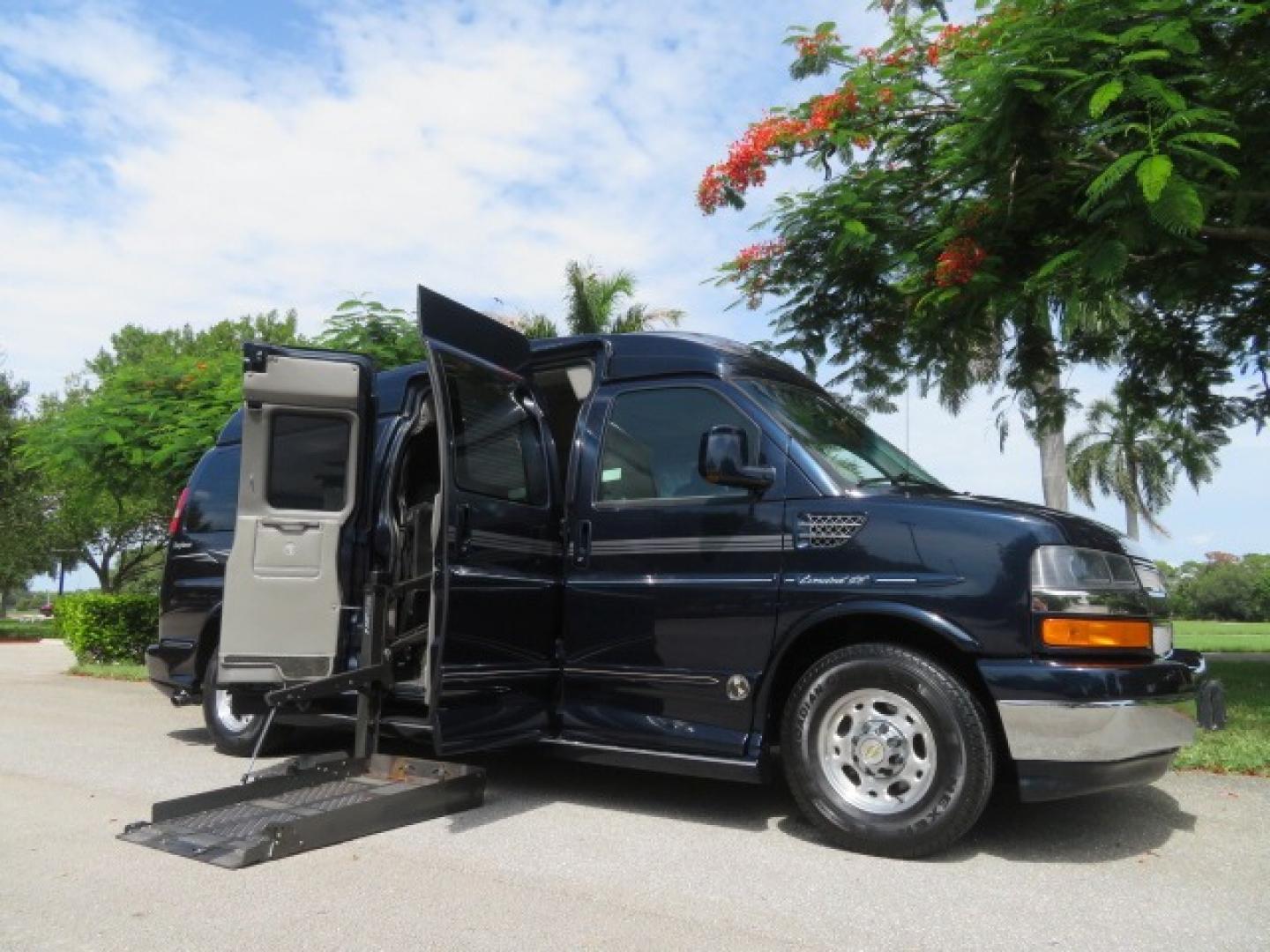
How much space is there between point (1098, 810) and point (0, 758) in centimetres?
698

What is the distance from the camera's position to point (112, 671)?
14.0 meters

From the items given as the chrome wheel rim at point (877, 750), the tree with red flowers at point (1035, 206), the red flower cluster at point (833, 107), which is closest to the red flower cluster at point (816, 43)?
the tree with red flowers at point (1035, 206)

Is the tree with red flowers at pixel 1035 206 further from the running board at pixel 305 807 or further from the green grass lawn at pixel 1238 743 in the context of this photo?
the running board at pixel 305 807

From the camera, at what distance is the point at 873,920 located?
147 inches

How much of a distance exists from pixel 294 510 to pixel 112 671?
30.3 ft

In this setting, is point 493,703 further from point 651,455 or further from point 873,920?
point 873,920

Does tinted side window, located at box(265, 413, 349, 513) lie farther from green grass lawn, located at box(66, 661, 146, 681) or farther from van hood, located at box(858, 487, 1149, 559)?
green grass lawn, located at box(66, 661, 146, 681)

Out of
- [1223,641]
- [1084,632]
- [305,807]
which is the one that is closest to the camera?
[1084,632]

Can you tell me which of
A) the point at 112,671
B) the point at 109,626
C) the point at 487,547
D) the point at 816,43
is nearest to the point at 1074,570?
the point at 487,547

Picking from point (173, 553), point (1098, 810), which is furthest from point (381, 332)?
point (1098, 810)

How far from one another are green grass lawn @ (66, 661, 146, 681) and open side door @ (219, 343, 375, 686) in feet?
25.8

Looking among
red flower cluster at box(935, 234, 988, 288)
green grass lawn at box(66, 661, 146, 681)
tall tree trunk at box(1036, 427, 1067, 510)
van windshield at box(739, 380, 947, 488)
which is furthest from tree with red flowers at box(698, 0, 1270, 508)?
green grass lawn at box(66, 661, 146, 681)

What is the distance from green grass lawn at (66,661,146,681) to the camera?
531 inches

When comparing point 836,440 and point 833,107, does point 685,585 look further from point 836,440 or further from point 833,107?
point 833,107
